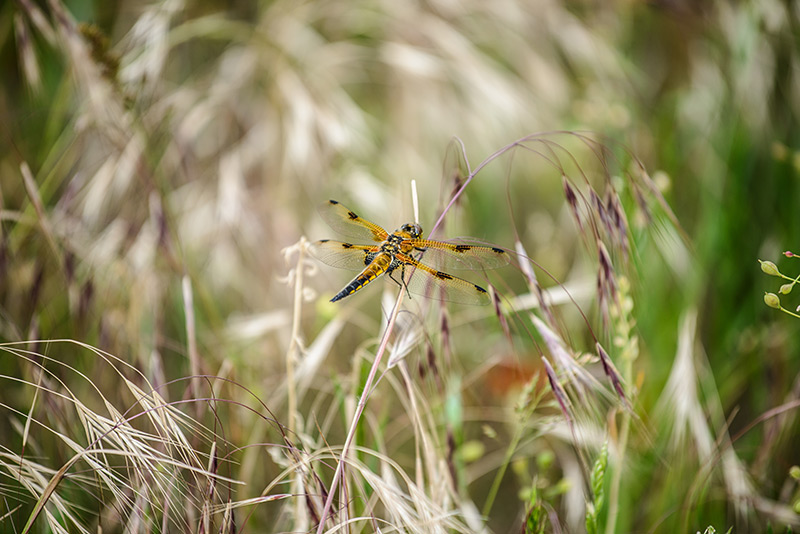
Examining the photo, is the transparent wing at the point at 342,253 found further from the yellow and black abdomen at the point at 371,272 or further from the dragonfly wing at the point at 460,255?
the dragonfly wing at the point at 460,255

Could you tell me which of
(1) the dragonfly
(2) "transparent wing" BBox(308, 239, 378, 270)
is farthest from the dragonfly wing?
(2) "transparent wing" BBox(308, 239, 378, 270)

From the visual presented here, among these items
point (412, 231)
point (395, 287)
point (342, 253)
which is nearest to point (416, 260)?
point (412, 231)

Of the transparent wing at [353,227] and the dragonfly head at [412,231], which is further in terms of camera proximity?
the transparent wing at [353,227]


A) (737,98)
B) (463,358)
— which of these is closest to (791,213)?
(737,98)

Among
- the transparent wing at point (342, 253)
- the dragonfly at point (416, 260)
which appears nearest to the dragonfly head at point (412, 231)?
the dragonfly at point (416, 260)

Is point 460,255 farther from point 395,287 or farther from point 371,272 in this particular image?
point 395,287

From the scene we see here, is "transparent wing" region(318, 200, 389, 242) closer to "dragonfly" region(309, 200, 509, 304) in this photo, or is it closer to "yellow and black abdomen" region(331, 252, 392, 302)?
"dragonfly" region(309, 200, 509, 304)
